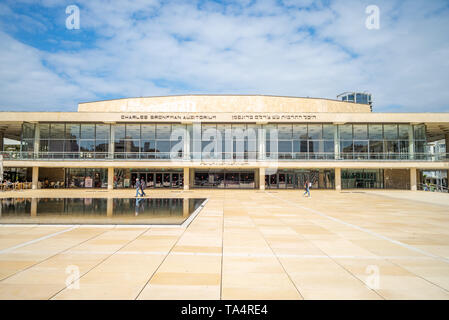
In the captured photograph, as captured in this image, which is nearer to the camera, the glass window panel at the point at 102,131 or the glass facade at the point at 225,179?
the glass window panel at the point at 102,131

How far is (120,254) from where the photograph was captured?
6.96 meters

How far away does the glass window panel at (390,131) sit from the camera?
1396 inches

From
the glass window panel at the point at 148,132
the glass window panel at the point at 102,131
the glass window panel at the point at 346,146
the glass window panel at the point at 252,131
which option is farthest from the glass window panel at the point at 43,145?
the glass window panel at the point at 346,146

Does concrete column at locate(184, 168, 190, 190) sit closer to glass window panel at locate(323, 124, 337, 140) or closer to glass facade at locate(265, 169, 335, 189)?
glass facade at locate(265, 169, 335, 189)

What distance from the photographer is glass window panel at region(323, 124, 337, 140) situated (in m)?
35.4

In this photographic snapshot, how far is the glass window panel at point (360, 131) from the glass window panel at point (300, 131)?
629 centimetres

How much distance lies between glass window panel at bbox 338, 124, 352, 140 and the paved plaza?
86.3 feet

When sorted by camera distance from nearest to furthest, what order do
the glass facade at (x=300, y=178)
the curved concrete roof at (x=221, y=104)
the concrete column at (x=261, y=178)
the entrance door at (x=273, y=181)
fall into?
the concrete column at (x=261, y=178) < the entrance door at (x=273, y=181) < the glass facade at (x=300, y=178) < the curved concrete roof at (x=221, y=104)

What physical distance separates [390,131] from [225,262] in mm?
36316

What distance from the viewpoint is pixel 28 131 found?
35312mm

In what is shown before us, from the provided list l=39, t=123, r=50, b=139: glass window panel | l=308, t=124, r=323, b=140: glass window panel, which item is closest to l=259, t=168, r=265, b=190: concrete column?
l=308, t=124, r=323, b=140: glass window panel

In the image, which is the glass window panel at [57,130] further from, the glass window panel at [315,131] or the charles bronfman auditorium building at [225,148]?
the glass window panel at [315,131]
